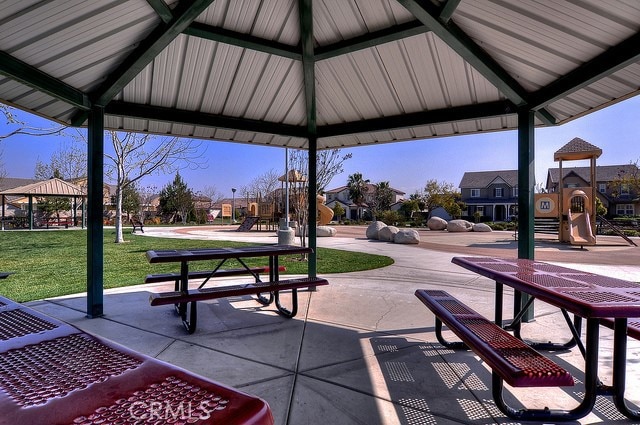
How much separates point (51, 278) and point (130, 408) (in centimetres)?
933

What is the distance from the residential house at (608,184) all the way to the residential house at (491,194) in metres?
5.46

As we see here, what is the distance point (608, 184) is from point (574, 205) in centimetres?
3604

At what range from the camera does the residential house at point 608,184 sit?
46.6 metres

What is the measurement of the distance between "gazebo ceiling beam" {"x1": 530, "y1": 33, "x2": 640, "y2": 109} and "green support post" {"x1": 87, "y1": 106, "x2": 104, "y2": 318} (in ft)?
19.7

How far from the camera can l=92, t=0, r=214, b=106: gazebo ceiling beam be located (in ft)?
11.3

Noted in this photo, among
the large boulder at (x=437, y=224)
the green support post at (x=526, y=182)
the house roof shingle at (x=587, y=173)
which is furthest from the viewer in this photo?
the house roof shingle at (x=587, y=173)

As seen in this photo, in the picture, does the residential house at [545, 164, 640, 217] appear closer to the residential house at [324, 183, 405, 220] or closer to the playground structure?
the residential house at [324, 183, 405, 220]

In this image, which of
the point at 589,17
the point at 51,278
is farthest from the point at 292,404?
the point at 51,278

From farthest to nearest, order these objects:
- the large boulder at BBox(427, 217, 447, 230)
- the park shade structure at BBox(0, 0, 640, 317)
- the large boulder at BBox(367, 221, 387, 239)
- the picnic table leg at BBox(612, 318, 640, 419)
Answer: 1. the large boulder at BBox(427, 217, 447, 230)
2. the large boulder at BBox(367, 221, 387, 239)
3. the park shade structure at BBox(0, 0, 640, 317)
4. the picnic table leg at BBox(612, 318, 640, 419)

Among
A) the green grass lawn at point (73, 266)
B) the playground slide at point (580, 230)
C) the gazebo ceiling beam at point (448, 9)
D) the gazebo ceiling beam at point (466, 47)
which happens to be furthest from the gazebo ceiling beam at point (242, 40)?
the playground slide at point (580, 230)

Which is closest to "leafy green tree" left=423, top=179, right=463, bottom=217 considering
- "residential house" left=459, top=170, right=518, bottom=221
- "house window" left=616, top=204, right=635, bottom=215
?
"residential house" left=459, top=170, right=518, bottom=221

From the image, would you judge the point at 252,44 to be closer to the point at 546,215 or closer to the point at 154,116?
the point at 154,116

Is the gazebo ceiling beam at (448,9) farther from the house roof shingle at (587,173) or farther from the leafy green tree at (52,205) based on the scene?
the house roof shingle at (587,173)

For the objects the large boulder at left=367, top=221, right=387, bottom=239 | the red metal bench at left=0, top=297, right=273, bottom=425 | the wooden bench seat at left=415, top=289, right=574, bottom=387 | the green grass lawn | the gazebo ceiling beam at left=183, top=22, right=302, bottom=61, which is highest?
the gazebo ceiling beam at left=183, top=22, right=302, bottom=61
